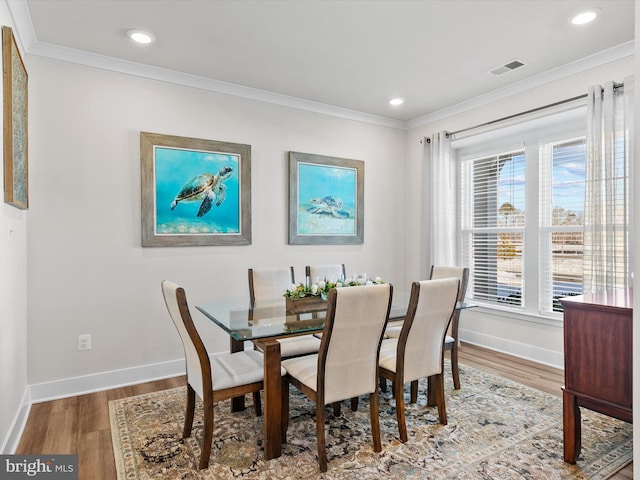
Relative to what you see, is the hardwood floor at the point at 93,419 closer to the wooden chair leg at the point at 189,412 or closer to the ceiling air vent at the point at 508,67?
the wooden chair leg at the point at 189,412

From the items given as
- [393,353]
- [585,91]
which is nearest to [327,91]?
[585,91]

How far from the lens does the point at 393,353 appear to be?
101 inches

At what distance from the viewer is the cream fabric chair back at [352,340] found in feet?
6.49

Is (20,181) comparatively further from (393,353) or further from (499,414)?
(499,414)

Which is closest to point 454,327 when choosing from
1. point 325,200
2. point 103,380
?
point 325,200

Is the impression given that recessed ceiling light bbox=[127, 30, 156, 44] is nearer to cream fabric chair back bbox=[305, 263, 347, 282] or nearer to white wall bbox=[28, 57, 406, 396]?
white wall bbox=[28, 57, 406, 396]

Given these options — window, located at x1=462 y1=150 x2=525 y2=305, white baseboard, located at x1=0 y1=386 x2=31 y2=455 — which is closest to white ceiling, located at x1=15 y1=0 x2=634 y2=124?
window, located at x1=462 y1=150 x2=525 y2=305

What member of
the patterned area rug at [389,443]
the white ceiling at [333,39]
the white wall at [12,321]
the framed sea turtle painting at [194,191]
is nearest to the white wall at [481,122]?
the white ceiling at [333,39]

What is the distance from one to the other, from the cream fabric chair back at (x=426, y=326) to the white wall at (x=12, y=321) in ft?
7.22

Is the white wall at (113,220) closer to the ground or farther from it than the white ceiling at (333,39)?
closer to the ground

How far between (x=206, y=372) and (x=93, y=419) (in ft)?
4.02

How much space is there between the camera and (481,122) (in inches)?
164

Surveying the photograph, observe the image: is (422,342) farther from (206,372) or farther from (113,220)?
(113,220)

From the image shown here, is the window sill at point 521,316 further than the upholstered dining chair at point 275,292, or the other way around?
the window sill at point 521,316
